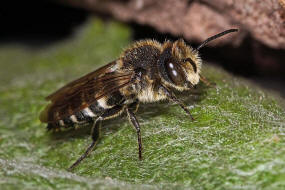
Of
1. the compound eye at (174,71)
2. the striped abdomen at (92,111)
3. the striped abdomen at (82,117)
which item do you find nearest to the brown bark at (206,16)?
the compound eye at (174,71)

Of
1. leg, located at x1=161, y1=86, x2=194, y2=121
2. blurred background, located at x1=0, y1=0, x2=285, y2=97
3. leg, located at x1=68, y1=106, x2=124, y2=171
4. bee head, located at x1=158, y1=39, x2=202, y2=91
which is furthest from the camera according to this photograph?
blurred background, located at x1=0, y1=0, x2=285, y2=97

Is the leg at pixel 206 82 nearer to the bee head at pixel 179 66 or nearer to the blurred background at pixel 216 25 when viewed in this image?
the bee head at pixel 179 66

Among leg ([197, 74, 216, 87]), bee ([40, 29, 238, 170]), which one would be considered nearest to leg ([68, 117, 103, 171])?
bee ([40, 29, 238, 170])

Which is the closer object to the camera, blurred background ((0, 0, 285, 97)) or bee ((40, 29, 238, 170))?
bee ((40, 29, 238, 170))

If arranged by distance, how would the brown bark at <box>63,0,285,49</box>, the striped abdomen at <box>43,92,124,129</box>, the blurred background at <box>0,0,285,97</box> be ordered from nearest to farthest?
1. the striped abdomen at <box>43,92,124,129</box>
2. the brown bark at <box>63,0,285,49</box>
3. the blurred background at <box>0,0,285,97</box>

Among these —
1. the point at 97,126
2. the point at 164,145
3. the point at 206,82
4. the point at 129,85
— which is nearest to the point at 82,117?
the point at 97,126

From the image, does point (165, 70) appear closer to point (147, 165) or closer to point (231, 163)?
point (147, 165)

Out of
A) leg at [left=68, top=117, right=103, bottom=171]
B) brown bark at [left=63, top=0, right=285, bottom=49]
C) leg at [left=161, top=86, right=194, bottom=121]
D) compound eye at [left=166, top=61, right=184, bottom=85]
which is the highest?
brown bark at [left=63, top=0, right=285, bottom=49]

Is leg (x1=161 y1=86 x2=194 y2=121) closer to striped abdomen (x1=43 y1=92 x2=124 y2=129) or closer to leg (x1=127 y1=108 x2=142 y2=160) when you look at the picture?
leg (x1=127 y1=108 x2=142 y2=160)
